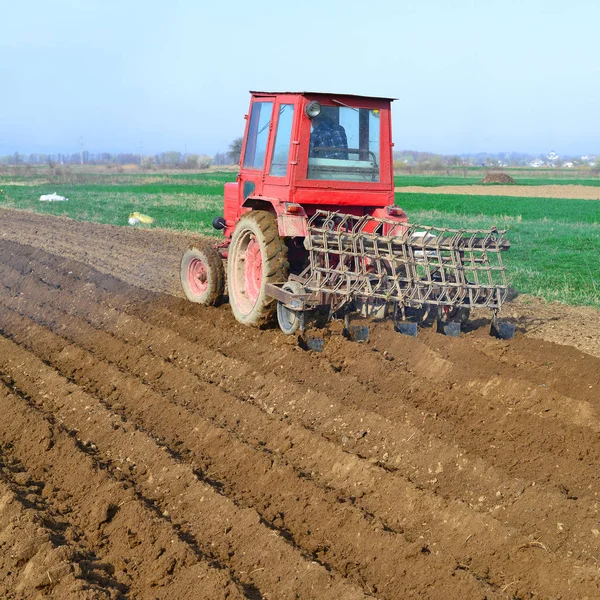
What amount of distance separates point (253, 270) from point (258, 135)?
1.42 metres

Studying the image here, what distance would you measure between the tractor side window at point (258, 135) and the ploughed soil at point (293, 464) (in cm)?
179

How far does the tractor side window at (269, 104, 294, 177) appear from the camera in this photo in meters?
8.17

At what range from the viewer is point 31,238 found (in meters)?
17.5

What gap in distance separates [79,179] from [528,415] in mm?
48854

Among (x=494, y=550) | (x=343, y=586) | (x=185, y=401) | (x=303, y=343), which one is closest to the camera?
(x=343, y=586)

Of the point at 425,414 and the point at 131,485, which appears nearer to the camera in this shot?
the point at 131,485

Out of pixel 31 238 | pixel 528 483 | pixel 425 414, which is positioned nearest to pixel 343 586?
pixel 528 483

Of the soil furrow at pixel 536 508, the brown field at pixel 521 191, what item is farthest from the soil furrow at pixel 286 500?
the brown field at pixel 521 191

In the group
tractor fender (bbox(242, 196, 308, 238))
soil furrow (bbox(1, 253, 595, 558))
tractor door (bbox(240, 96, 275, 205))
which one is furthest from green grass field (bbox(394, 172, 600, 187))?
soil furrow (bbox(1, 253, 595, 558))

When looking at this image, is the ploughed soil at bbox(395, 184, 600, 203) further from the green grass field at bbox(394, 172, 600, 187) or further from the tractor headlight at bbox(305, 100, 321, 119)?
the tractor headlight at bbox(305, 100, 321, 119)

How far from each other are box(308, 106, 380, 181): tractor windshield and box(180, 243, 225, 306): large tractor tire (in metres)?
1.85

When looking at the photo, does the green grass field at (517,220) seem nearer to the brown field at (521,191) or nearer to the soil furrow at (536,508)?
the soil furrow at (536,508)

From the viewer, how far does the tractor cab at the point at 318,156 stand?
26.3 feet

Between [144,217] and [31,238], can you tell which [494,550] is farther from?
[144,217]
